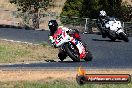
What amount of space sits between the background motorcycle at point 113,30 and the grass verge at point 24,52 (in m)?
4.64

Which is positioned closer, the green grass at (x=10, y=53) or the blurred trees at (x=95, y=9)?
the green grass at (x=10, y=53)

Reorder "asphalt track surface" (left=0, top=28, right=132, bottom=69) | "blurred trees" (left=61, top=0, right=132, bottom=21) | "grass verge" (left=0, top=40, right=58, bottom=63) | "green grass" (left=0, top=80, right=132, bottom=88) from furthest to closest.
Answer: "blurred trees" (left=61, top=0, right=132, bottom=21) < "grass verge" (left=0, top=40, right=58, bottom=63) < "asphalt track surface" (left=0, top=28, right=132, bottom=69) < "green grass" (left=0, top=80, right=132, bottom=88)

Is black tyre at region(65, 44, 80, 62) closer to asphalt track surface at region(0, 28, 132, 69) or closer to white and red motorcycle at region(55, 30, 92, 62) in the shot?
white and red motorcycle at region(55, 30, 92, 62)

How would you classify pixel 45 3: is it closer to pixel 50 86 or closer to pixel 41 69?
pixel 41 69

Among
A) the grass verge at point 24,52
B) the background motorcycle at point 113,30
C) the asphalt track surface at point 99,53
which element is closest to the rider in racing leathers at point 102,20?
the background motorcycle at point 113,30

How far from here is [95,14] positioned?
43.2 metres

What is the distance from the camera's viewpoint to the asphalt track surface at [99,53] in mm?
18875

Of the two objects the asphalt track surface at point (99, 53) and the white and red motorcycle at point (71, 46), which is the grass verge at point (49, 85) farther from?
the white and red motorcycle at point (71, 46)

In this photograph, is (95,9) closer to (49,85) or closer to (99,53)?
(99,53)

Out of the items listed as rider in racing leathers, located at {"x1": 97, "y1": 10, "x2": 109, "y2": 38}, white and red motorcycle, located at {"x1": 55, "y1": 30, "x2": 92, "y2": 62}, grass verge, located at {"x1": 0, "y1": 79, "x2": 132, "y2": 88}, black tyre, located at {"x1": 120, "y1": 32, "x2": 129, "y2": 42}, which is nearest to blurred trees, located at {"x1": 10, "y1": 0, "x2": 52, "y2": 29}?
rider in racing leathers, located at {"x1": 97, "y1": 10, "x2": 109, "y2": 38}

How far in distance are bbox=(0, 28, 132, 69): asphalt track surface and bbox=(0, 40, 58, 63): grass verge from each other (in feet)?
5.51

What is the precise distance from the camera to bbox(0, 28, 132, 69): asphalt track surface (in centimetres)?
1888

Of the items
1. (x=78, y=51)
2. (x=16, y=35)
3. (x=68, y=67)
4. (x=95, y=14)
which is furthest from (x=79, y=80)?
(x=95, y=14)

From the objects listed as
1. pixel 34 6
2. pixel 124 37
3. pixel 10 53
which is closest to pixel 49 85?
pixel 10 53
